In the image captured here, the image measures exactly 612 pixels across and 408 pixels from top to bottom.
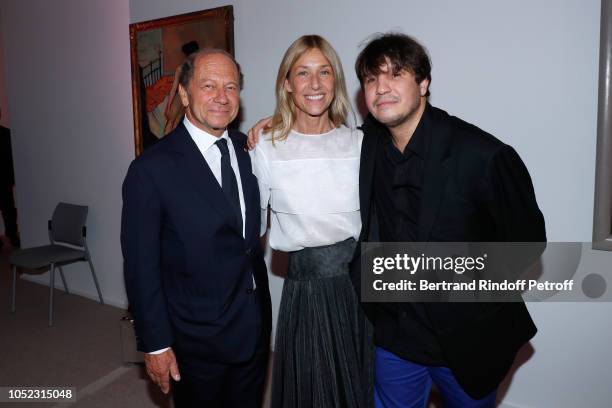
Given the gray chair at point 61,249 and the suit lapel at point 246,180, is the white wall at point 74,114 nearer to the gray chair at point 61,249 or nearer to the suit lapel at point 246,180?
the gray chair at point 61,249

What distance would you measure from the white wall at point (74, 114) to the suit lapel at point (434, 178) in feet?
10.5

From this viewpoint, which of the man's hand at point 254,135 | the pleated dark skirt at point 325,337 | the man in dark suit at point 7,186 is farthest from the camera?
the man in dark suit at point 7,186

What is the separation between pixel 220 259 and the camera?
5.82 feet

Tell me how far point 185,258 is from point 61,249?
321 centimetres

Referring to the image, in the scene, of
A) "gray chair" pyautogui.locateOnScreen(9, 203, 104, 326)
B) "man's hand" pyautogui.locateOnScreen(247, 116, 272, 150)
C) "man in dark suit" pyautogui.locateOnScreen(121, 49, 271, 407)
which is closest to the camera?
"man in dark suit" pyautogui.locateOnScreen(121, 49, 271, 407)

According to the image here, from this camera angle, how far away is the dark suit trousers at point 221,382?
6.11 feet

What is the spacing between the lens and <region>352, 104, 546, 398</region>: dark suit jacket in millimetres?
1587

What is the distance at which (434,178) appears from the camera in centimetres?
163

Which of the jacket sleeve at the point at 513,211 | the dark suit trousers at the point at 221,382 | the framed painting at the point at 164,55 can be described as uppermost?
the framed painting at the point at 164,55

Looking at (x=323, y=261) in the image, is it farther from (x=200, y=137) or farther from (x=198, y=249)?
(x=200, y=137)

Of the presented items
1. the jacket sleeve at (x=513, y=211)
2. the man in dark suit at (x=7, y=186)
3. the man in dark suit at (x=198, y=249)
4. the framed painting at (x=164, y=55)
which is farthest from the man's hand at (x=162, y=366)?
the man in dark suit at (x=7, y=186)

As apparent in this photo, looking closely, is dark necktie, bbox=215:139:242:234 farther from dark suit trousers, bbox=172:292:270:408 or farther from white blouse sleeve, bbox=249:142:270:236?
dark suit trousers, bbox=172:292:270:408

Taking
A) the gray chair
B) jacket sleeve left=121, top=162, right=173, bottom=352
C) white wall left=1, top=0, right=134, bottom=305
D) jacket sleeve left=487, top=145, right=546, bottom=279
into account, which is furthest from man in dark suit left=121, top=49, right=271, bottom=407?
the gray chair

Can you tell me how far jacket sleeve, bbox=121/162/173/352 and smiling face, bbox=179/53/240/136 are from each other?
1.12 feet
